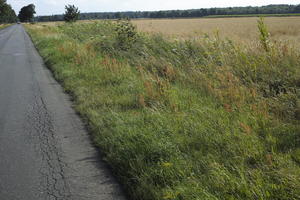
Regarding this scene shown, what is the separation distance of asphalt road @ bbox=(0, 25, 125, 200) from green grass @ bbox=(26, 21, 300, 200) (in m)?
0.27

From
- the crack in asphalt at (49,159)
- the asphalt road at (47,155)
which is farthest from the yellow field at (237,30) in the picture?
the crack in asphalt at (49,159)

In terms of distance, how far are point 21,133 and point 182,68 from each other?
5.21 m

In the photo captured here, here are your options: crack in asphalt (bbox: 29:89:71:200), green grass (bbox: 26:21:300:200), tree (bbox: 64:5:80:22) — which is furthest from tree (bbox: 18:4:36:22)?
crack in asphalt (bbox: 29:89:71:200)

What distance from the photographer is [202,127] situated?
4484 mm

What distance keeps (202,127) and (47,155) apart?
7.60ft

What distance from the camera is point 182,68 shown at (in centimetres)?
907

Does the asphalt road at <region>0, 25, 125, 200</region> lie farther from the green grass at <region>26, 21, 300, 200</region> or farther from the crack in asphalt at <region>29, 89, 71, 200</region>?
the green grass at <region>26, 21, 300, 200</region>

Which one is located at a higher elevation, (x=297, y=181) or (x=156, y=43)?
(x=156, y=43)

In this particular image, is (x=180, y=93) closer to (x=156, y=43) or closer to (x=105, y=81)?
(x=105, y=81)

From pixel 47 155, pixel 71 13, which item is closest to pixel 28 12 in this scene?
pixel 71 13

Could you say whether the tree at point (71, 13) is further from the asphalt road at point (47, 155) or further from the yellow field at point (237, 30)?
the asphalt road at point (47, 155)

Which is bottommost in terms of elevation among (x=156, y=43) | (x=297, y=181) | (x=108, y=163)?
(x=108, y=163)

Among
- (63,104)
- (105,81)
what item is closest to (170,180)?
(63,104)

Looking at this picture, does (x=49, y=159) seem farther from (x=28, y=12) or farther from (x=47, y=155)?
(x=28, y=12)
